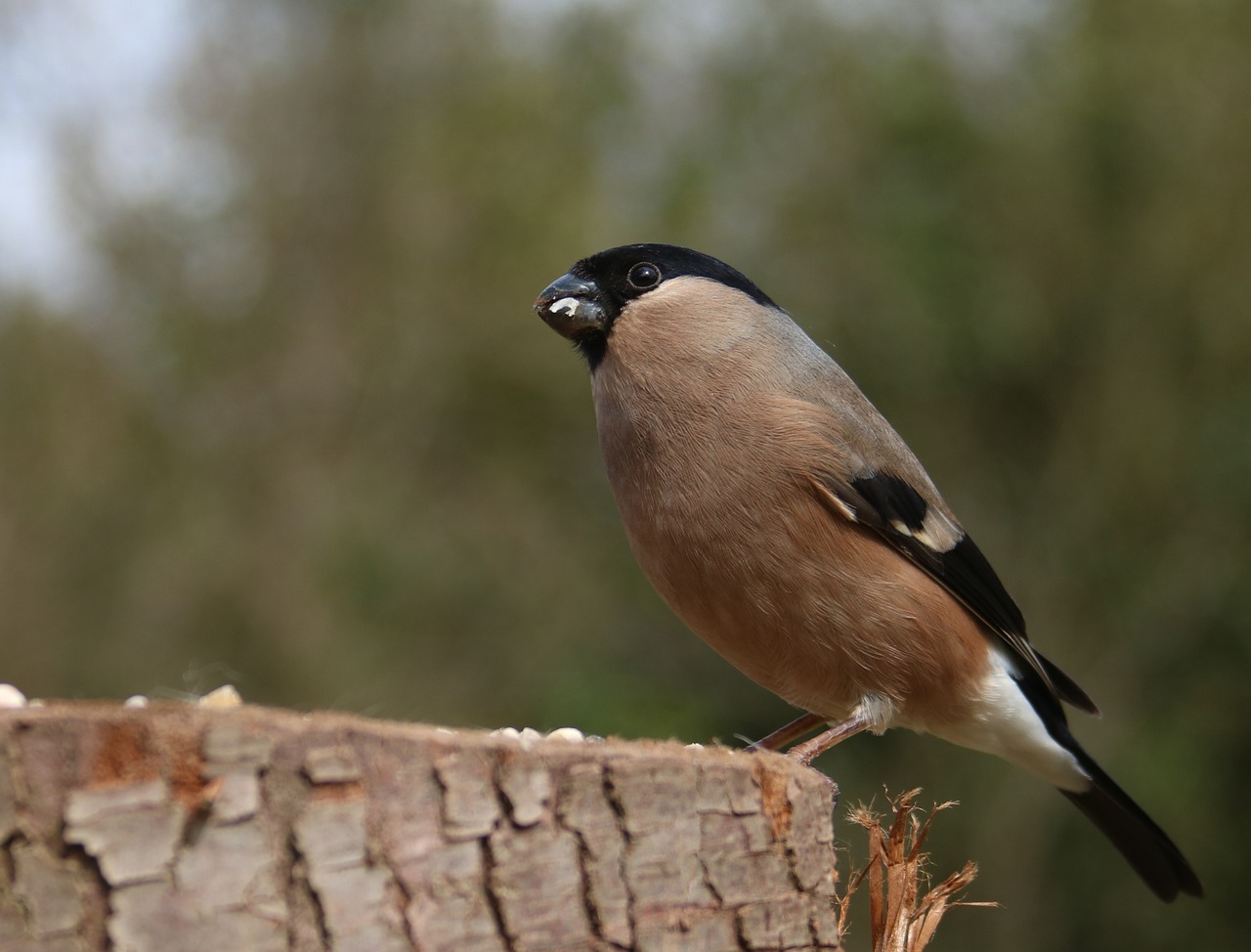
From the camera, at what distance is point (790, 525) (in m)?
3.74

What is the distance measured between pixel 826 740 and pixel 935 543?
101 cm

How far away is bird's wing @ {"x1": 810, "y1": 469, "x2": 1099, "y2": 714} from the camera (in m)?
3.90

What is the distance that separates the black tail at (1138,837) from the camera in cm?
461

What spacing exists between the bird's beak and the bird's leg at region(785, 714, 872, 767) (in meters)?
1.59

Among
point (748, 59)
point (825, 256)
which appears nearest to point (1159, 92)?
point (825, 256)

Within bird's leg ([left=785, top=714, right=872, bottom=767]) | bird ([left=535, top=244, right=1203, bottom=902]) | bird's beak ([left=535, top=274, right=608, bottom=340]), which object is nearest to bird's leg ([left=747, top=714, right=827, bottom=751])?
bird ([left=535, top=244, right=1203, bottom=902])

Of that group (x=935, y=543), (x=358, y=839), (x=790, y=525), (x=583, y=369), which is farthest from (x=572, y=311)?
(x=583, y=369)

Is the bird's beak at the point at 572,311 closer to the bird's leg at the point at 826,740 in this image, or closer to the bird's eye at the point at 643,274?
the bird's eye at the point at 643,274

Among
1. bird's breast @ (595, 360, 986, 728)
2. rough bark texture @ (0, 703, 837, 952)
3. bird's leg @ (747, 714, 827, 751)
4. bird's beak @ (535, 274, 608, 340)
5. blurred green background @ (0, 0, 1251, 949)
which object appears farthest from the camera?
blurred green background @ (0, 0, 1251, 949)

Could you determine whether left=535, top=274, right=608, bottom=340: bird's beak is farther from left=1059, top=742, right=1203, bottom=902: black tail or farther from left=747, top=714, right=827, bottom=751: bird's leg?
left=1059, top=742, right=1203, bottom=902: black tail

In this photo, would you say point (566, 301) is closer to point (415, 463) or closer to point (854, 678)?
point (854, 678)

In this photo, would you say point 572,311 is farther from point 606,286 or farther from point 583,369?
point 583,369

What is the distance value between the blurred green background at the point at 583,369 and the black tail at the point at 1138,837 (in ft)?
20.9

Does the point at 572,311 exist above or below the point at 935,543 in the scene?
above
